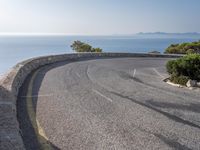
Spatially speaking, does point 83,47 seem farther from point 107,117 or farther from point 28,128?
point 28,128

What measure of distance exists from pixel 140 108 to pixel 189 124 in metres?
2.01


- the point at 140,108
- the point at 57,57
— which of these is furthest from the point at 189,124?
the point at 57,57

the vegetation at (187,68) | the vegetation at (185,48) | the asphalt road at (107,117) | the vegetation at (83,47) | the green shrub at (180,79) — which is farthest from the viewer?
the vegetation at (83,47)

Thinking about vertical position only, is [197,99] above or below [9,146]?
below

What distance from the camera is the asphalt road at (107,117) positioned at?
261 inches

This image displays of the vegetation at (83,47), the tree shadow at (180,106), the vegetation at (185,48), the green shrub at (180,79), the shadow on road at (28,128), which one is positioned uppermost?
the shadow on road at (28,128)

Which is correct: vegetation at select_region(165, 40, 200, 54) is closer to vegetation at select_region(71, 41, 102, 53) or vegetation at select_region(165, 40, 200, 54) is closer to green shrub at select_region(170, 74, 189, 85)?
vegetation at select_region(71, 41, 102, 53)

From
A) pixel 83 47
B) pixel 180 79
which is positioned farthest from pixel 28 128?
pixel 83 47

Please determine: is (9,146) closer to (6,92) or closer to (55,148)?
(55,148)

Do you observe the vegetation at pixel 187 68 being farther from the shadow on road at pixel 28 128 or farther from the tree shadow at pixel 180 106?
the shadow on road at pixel 28 128

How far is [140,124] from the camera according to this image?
8.05 metres

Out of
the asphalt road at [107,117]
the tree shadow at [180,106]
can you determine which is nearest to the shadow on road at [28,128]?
the asphalt road at [107,117]

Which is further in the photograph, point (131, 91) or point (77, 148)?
point (131, 91)

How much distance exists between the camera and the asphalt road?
6621 mm
